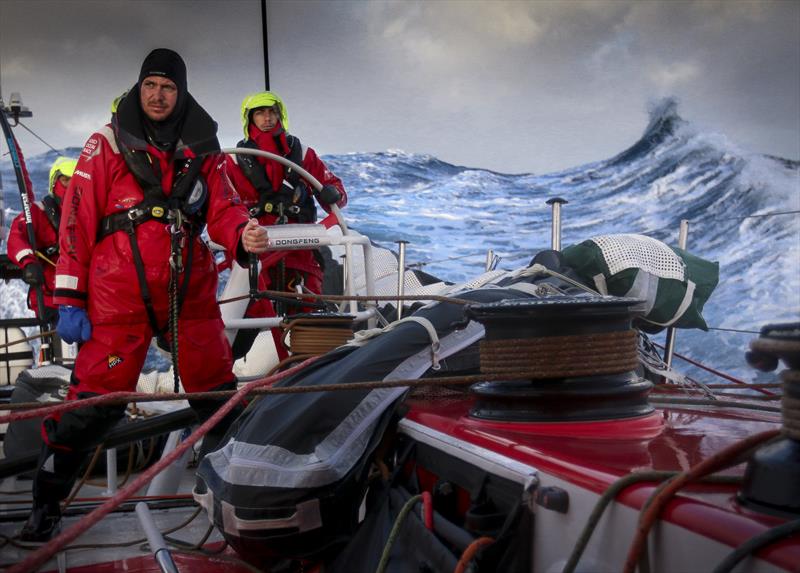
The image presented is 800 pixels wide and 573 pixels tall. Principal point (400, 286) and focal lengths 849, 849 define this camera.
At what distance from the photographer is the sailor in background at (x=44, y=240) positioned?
446 centimetres

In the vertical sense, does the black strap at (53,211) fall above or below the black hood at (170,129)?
below

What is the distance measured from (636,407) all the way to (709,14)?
8.39m

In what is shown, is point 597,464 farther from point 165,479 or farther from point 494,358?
point 165,479

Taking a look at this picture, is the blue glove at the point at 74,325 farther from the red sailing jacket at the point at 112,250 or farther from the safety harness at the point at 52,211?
the safety harness at the point at 52,211

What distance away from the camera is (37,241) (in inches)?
184

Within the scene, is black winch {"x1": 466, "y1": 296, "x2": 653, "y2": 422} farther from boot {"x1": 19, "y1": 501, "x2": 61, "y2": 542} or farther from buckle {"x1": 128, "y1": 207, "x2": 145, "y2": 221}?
boot {"x1": 19, "y1": 501, "x2": 61, "y2": 542}

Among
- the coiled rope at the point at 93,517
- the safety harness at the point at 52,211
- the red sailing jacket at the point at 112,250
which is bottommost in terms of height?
the coiled rope at the point at 93,517

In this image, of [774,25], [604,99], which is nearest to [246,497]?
[604,99]

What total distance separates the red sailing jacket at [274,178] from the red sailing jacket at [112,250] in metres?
1.37

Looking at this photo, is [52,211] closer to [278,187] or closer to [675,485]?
[278,187]

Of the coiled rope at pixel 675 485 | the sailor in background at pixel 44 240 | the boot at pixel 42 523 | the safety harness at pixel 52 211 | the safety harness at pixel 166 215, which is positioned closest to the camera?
the coiled rope at pixel 675 485

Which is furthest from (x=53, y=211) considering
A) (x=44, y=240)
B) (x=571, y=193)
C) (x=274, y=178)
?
(x=571, y=193)

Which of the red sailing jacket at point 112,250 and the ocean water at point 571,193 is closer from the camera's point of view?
the red sailing jacket at point 112,250

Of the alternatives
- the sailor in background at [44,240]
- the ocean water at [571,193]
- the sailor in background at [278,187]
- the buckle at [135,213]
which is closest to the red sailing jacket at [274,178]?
the sailor in background at [278,187]
